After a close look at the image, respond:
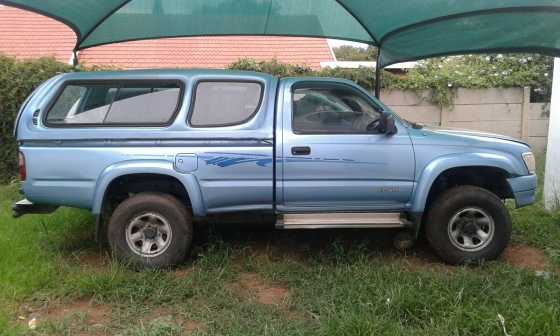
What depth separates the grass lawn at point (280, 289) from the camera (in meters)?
3.60

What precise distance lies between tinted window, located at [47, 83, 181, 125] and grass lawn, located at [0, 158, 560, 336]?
54.5 inches

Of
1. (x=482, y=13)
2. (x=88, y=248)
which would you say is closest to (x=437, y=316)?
(x=482, y=13)

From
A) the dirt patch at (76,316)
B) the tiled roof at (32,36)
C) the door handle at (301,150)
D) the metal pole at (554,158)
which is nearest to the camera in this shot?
the dirt patch at (76,316)

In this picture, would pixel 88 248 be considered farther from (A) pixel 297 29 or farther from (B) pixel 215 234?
(A) pixel 297 29

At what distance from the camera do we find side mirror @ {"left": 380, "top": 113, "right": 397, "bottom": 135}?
4.67 metres

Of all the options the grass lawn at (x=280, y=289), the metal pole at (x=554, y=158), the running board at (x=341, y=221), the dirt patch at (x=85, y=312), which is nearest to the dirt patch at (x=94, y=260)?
the grass lawn at (x=280, y=289)

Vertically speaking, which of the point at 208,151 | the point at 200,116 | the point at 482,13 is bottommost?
the point at 208,151

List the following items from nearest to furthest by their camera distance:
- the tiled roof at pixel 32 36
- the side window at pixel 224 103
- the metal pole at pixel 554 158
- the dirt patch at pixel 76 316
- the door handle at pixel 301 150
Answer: the dirt patch at pixel 76 316, the door handle at pixel 301 150, the side window at pixel 224 103, the metal pole at pixel 554 158, the tiled roof at pixel 32 36

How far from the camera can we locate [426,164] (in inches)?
186

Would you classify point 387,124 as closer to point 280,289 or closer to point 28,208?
point 280,289

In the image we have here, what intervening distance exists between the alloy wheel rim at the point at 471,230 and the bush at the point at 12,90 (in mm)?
7087

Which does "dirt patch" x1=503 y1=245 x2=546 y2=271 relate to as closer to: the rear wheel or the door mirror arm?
the door mirror arm

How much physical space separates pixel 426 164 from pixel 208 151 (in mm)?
2062

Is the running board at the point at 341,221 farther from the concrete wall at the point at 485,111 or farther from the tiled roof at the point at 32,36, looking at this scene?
the tiled roof at the point at 32,36
